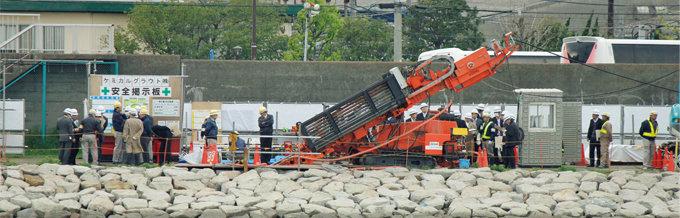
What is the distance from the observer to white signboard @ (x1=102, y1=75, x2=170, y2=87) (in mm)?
17594

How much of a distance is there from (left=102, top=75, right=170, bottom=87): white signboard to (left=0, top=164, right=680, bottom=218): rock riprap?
355 centimetres

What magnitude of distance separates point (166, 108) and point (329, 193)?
6.27 meters

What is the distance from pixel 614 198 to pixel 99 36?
15494 millimetres

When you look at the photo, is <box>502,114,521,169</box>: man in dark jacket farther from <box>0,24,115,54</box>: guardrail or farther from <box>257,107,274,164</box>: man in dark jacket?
<box>0,24,115,54</box>: guardrail

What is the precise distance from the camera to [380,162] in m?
15.7

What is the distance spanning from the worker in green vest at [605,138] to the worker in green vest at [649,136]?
85 cm

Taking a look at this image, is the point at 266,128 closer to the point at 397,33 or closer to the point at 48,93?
the point at 48,93

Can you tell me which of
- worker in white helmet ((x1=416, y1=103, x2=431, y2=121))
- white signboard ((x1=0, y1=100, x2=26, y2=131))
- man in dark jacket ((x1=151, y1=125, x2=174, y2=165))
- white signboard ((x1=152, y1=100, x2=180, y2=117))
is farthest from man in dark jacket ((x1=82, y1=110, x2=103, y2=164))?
worker in white helmet ((x1=416, y1=103, x2=431, y2=121))

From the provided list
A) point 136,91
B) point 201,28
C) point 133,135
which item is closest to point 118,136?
point 133,135

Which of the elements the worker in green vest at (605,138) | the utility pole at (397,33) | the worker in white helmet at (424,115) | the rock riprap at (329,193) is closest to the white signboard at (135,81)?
the rock riprap at (329,193)

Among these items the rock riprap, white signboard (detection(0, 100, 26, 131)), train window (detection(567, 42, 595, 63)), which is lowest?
the rock riprap

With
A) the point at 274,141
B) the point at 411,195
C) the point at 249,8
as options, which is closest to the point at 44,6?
the point at 249,8

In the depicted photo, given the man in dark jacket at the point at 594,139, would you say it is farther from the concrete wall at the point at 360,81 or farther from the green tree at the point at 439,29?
the green tree at the point at 439,29

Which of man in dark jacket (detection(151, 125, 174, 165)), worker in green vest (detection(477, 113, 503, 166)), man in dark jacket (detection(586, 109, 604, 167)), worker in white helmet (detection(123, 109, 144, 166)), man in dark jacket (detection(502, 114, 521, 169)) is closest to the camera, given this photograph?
worker in white helmet (detection(123, 109, 144, 166))
